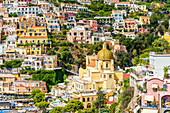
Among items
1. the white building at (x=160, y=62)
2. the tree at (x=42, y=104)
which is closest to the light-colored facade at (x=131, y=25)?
the tree at (x=42, y=104)

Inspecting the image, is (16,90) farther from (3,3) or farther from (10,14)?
(3,3)

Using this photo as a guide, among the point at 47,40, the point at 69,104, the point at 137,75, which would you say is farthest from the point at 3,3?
the point at 137,75

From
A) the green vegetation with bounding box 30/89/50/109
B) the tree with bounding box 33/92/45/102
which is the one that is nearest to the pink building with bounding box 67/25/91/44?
the green vegetation with bounding box 30/89/50/109

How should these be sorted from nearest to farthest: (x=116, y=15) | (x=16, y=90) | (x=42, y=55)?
1. (x=16, y=90)
2. (x=42, y=55)
3. (x=116, y=15)

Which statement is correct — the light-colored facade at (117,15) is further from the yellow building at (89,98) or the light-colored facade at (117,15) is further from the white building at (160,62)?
the white building at (160,62)

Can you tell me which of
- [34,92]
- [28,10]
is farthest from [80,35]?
[34,92]

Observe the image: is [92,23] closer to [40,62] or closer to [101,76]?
[40,62]
